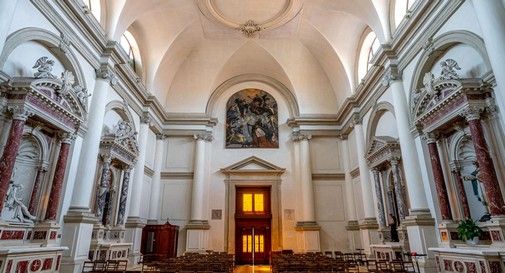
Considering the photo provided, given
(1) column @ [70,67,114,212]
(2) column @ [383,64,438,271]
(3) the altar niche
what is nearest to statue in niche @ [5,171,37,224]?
(1) column @ [70,67,114,212]

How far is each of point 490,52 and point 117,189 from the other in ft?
36.3

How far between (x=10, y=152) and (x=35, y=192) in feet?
4.83

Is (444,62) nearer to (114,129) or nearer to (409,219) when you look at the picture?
(409,219)

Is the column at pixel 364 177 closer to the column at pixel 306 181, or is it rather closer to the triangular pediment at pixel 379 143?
the triangular pediment at pixel 379 143

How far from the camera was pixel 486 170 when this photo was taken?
6.05 m

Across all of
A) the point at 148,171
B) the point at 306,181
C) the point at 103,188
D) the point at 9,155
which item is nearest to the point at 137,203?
the point at 148,171

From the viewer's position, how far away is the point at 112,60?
9.71m

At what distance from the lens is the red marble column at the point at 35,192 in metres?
6.89

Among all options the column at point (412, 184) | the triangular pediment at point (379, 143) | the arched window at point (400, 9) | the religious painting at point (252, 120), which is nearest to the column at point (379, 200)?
the triangular pediment at point (379, 143)

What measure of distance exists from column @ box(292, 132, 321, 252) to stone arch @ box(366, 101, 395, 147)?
3707mm

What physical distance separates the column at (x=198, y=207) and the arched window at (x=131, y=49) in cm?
443

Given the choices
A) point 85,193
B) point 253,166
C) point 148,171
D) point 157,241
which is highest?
point 253,166

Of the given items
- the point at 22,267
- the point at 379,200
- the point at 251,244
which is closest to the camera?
the point at 22,267

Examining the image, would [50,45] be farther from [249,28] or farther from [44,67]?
[249,28]
